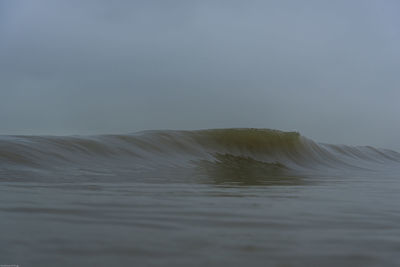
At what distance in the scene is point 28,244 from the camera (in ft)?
3.49

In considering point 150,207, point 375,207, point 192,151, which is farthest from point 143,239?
point 192,151

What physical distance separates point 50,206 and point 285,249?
1.08 m

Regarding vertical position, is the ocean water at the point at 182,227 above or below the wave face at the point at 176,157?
below

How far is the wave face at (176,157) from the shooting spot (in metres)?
3.73

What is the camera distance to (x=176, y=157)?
6395 millimetres

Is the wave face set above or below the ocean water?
above

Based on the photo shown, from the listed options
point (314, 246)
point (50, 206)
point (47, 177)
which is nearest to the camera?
point (314, 246)

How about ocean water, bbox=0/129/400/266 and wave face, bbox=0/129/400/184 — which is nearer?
ocean water, bbox=0/129/400/266

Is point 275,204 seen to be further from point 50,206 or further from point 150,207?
point 50,206

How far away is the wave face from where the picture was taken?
3.73m

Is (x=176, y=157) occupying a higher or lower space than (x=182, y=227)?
higher

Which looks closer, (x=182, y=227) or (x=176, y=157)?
(x=182, y=227)

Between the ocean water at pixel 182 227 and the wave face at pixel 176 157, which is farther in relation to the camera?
the wave face at pixel 176 157

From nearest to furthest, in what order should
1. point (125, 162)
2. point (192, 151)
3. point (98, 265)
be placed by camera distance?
1. point (98, 265)
2. point (125, 162)
3. point (192, 151)
